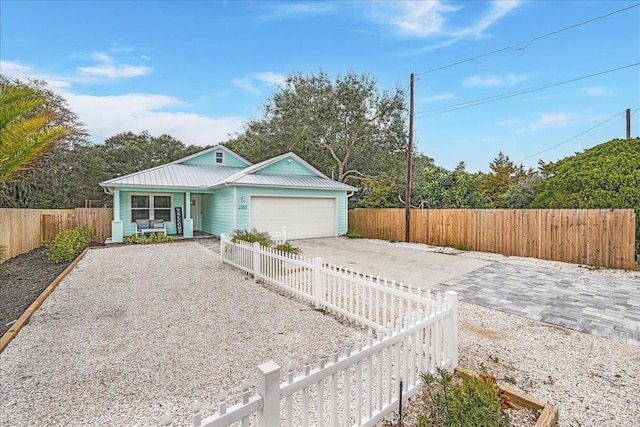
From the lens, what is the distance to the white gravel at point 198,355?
269 cm

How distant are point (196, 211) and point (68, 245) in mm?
7741

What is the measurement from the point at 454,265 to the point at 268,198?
8.45m

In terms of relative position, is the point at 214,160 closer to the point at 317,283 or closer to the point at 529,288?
the point at 317,283

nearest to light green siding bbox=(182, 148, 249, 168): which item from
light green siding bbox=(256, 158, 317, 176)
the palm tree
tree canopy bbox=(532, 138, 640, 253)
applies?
light green siding bbox=(256, 158, 317, 176)

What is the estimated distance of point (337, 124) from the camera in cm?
2170

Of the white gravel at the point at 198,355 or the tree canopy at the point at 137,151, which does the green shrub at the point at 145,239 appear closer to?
the white gravel at the point at 198,355

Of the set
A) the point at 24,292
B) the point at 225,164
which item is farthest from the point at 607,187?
the point at 225,164

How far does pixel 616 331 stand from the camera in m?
4.28

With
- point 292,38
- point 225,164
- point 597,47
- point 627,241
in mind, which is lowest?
point 627,241

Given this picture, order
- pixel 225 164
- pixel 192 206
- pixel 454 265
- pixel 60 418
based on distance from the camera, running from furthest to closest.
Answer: pixel 225 164
pixel 192 206
pixel 454 265
pixel 60 418

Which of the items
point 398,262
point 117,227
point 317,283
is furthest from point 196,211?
point 317,283

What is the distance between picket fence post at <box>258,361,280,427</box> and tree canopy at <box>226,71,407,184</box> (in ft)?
68.4

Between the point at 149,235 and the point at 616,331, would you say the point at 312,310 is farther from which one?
the point at 149,235

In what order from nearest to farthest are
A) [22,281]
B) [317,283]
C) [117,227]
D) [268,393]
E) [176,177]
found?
[268,393] < [317,283] < [22,281] < [117,227] < [176,177]
